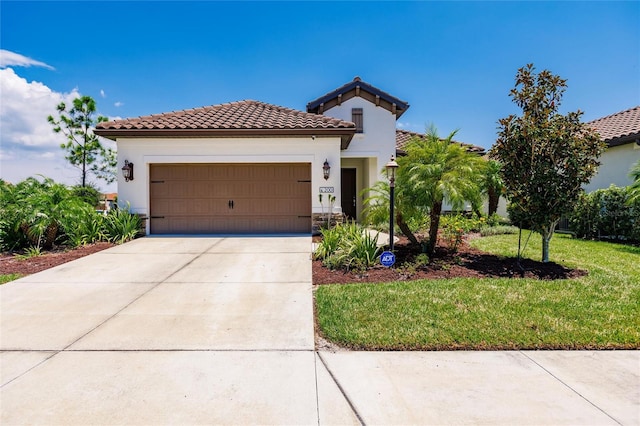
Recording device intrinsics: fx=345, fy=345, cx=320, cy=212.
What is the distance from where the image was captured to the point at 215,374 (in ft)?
10.6

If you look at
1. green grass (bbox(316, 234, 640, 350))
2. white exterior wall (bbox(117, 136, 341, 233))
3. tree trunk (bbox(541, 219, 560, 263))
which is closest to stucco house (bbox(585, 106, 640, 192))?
tree trunk (bbox(541, 219, 560, 263))

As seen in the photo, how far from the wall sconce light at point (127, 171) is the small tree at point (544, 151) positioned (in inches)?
426

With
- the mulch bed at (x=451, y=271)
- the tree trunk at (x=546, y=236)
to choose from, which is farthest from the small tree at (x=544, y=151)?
the mulch bed at (x=451, y=271)

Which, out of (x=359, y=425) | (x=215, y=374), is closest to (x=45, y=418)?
(x=215, y=374)

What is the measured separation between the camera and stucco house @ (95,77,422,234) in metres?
11.2

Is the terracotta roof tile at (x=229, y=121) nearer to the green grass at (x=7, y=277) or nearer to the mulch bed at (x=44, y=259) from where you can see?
the mulch bed at (x=44, y=259)

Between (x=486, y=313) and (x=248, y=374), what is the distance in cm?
313

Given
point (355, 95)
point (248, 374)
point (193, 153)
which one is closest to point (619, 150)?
point (355, 95)

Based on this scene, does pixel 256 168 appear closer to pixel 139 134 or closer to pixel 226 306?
pixel 139 134

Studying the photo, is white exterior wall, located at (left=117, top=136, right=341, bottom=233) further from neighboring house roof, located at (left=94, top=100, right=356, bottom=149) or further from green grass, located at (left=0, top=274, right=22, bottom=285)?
green grass, located at (left=0, top=274, right=22, bottom=285)

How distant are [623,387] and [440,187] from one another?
424 centimetres

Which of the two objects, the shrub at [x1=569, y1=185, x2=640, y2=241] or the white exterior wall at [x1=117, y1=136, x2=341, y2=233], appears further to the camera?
the white exterior wall at [x1=117, y1=136, x2=341, y2=233]

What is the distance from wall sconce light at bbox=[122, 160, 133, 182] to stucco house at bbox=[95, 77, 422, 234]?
4cm

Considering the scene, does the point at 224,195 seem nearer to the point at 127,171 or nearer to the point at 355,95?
the point at 127,171
